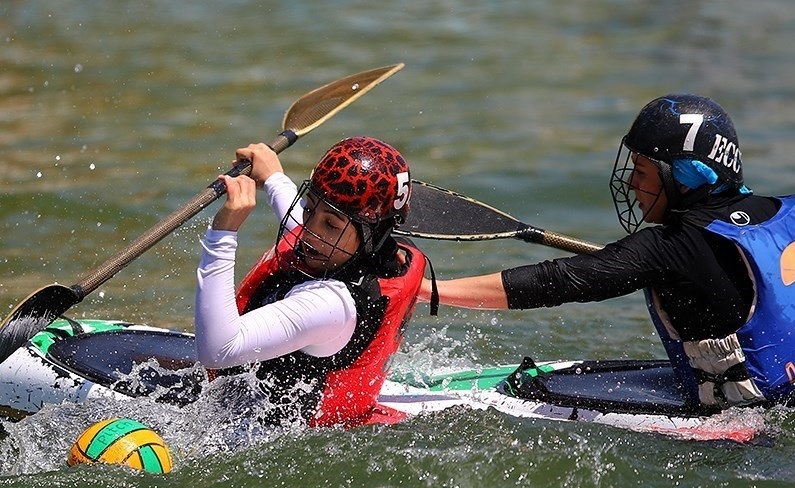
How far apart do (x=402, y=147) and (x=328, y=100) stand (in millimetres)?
4099

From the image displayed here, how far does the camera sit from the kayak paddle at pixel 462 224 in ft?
18.4

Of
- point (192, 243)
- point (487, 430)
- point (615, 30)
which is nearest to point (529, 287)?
point (487, 430)

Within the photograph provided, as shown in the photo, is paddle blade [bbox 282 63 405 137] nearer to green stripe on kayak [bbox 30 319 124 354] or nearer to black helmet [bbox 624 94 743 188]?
green stripe on kayak [bbox 30 319 124 354]

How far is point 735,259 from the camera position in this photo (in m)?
4.59

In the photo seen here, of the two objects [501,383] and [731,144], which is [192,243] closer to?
[501,383]

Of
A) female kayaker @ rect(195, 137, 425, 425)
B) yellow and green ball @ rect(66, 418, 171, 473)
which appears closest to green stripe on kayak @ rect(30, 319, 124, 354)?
yellow and green ball @ rect(66, 418, 171, 473)

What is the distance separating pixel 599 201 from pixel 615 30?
5.06 metres

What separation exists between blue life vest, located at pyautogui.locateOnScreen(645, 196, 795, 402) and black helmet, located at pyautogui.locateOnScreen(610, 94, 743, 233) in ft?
0.65

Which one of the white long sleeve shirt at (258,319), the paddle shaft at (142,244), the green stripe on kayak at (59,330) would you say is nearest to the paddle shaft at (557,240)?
the paddle shaft at (142,244)

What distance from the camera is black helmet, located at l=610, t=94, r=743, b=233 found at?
4605mm

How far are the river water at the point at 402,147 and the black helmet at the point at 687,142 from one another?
38.1 inches

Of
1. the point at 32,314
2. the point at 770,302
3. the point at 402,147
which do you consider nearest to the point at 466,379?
the point at 770,302

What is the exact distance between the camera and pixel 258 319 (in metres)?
4.10

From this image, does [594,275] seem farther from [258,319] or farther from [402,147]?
[402,147]
